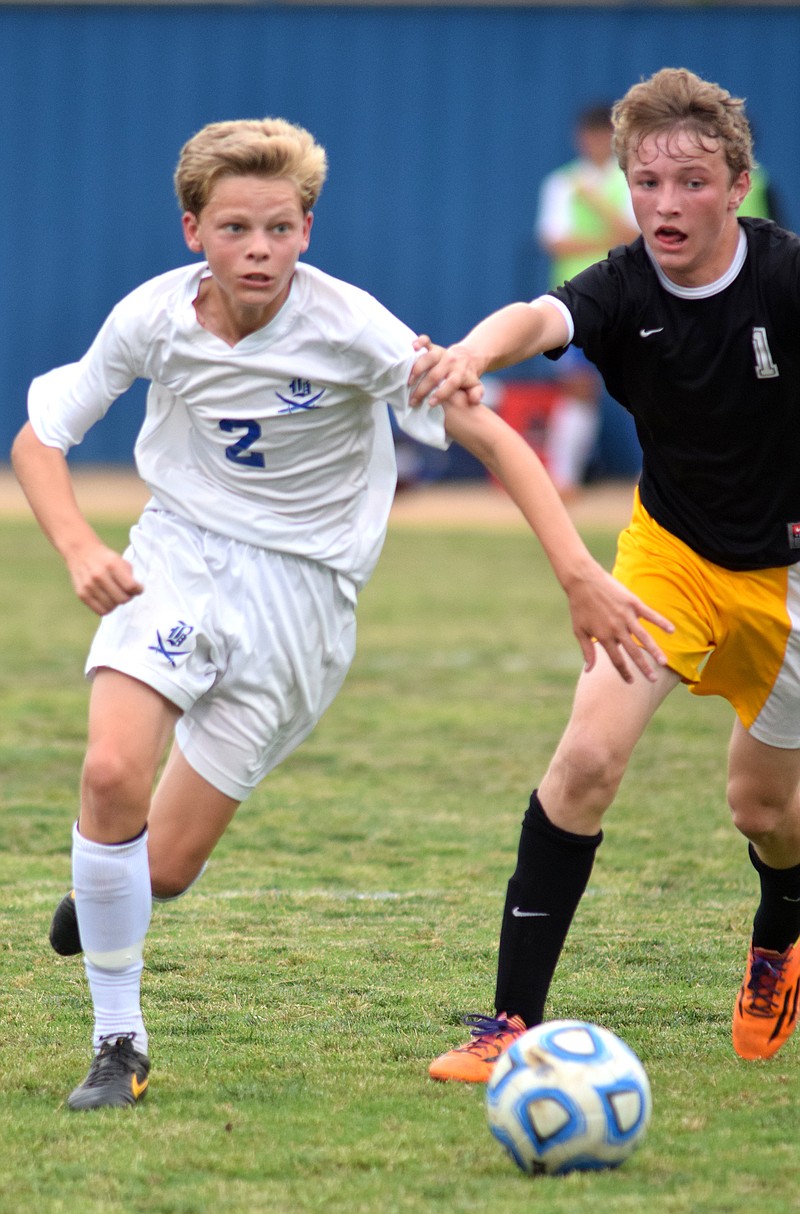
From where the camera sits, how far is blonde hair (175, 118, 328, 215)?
346 centimetres

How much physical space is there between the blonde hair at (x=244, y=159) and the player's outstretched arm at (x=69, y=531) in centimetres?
57

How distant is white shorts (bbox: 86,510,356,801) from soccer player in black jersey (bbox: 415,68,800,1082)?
1.72 feet

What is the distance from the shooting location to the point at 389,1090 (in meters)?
3.41

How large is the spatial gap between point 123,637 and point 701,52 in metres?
14.3

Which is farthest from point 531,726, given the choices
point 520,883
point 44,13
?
point 44,13

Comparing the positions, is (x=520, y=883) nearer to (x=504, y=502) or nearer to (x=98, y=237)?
(x=504, y=502)

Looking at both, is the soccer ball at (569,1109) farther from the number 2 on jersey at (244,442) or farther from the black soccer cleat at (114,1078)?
the number 2 on jersey at (244,442)

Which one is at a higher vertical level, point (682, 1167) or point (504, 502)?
point (682, 1167)

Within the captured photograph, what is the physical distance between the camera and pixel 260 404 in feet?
11.9

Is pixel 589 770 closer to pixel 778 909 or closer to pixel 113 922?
pixel 778 909

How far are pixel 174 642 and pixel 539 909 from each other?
91cm

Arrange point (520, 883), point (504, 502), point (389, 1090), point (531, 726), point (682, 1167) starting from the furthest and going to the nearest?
point (504, 502), point (531, 726), point (520, 883), point (389, 1090), point (682, 1167)

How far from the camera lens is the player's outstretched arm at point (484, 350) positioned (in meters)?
3.39

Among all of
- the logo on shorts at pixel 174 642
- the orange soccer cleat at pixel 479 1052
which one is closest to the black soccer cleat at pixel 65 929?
the logo on shorts at pixel 174 642
